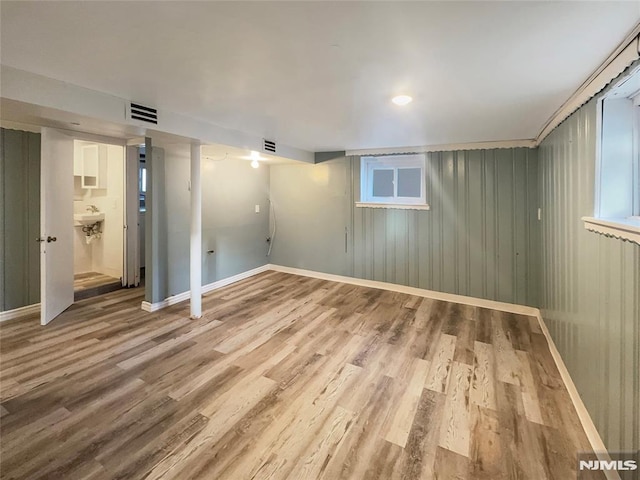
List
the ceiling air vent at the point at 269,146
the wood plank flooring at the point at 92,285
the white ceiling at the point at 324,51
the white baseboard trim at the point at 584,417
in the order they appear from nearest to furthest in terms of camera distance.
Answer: the white ceiling at the point at 324,51, the white baseboard trim at the point at 584,417, the ceiling air vent at the point at 269,146, the wood plank flooring at the point at 92,285

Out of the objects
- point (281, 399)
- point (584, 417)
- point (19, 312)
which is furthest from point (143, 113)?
point (584, 417)

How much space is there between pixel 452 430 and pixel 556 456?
1.72 ft

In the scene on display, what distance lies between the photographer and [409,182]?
14.5 feet

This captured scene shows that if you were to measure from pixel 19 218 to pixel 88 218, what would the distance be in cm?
130

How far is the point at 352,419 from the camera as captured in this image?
1889mm

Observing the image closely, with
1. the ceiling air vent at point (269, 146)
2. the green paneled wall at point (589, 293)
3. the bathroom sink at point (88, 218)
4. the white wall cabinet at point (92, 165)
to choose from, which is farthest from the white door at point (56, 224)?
the green paneled wall at point (589, 293)

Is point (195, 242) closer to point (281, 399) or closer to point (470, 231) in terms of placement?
point (281, 399)

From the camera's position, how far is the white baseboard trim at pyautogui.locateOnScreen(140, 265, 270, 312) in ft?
12.0

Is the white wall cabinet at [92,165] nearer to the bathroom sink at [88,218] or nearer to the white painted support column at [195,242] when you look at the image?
the bathroom sink at [88,218]

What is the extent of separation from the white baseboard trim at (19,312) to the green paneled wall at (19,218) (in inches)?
1.9

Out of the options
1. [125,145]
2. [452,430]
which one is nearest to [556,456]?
[452,430]

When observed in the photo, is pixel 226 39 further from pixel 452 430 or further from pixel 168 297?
pixel 168 297

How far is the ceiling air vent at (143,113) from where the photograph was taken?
2.33 meters

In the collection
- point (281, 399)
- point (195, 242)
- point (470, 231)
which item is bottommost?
point (281, 399)
